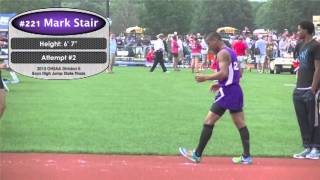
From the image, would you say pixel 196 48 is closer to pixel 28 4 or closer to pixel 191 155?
pixel 191 155

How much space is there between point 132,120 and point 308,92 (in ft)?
12.8

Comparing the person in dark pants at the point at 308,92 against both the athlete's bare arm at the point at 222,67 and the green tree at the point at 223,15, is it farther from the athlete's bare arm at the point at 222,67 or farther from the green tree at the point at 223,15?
the green tree at the point at 223,15

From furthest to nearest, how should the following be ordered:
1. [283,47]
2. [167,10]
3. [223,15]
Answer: [223,15]
[283,47]
[167,10]

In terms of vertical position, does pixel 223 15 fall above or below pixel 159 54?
above

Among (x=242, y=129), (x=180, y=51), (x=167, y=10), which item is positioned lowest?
(x=242, y=129)

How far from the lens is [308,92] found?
28.8 feet

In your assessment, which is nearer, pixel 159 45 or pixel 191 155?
pixel 191 155

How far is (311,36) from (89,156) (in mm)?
3358

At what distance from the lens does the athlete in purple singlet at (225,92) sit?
26.1 ft

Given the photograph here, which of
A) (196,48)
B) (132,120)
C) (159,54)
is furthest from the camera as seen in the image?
(196,48)

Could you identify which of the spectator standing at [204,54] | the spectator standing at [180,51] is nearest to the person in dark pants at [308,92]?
the spectator standing at [204,54]

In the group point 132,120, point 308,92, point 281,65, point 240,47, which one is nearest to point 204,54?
point 281,65

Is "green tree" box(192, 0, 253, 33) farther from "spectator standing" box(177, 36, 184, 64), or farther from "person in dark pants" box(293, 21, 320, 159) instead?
"person in dark pants" box(293, 21, 320, 159)

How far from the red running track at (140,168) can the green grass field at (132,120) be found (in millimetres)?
449
